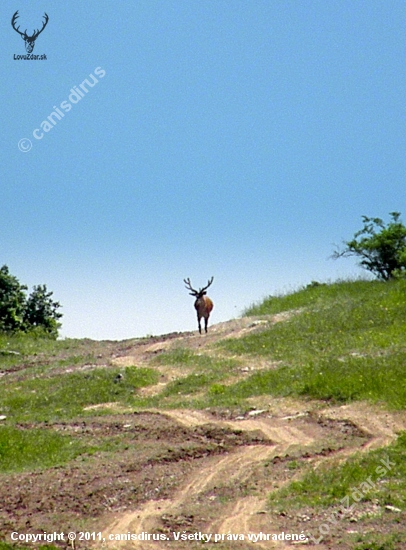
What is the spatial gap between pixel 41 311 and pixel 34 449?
77.0 feet

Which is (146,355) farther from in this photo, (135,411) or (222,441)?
(222,441)

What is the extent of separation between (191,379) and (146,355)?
5.69 m

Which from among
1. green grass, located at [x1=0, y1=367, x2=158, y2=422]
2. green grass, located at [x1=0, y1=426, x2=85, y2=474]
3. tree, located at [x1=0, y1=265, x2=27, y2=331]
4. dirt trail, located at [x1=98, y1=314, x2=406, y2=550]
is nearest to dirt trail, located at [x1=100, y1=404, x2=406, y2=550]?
dirt trail, located at [x1=98, y1=314, x2=406, y2=550]

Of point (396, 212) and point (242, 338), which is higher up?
point (396, 212)

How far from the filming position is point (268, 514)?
10680mm

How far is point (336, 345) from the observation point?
23812mm

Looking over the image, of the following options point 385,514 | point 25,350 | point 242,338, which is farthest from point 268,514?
point 25,350

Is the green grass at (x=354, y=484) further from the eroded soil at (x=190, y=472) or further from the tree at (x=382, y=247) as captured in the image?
the tree at (x=382, y=247)

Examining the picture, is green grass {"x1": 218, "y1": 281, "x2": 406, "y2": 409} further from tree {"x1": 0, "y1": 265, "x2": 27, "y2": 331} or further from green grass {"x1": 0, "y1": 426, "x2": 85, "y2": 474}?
tree {"x1": 0, "y1": 265, "x2": 27, "y2": 331}

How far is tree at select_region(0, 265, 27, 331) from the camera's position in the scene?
117 ft

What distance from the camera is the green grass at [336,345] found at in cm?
A: 1836

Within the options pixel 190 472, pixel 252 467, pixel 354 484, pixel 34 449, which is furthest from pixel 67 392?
pixel 354 484

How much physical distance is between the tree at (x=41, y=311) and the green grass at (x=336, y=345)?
32.8 feet

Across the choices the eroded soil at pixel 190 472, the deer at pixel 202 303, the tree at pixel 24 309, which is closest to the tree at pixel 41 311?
the tree at pixel 24 309
